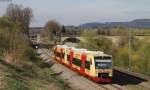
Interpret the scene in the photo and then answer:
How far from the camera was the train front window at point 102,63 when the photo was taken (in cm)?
3309

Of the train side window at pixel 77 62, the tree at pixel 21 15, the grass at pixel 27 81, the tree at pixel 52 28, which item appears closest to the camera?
the grass at pixel 27 81

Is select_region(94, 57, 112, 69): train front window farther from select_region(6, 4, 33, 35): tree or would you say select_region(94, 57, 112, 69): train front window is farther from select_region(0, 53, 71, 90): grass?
select_region(6, 4, 33, 35): tree

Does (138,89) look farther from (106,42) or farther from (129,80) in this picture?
(106,42)

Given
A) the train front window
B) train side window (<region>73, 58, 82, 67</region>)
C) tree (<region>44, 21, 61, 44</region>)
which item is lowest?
tree (<region>44, 21, 61, 44</region>)

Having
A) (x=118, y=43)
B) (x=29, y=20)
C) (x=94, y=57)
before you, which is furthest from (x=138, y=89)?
(x=29, y=20)

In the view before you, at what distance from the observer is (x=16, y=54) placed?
4625 cm

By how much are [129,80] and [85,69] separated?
4.68m

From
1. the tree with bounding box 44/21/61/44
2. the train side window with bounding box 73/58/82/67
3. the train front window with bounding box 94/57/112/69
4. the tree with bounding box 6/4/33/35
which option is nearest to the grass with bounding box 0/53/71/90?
the train front window with bounding box 94/57/112/69

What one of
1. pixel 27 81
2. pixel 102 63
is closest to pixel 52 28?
pixel 102 63

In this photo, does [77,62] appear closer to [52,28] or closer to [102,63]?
[102,63]

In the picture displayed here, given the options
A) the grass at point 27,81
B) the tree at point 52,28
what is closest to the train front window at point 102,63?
the grass at point 27,81

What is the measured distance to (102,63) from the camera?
109ft

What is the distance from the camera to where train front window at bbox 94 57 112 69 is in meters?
33.1

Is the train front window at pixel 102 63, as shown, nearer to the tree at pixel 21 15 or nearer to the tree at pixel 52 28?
the tree at pixel 21 15
